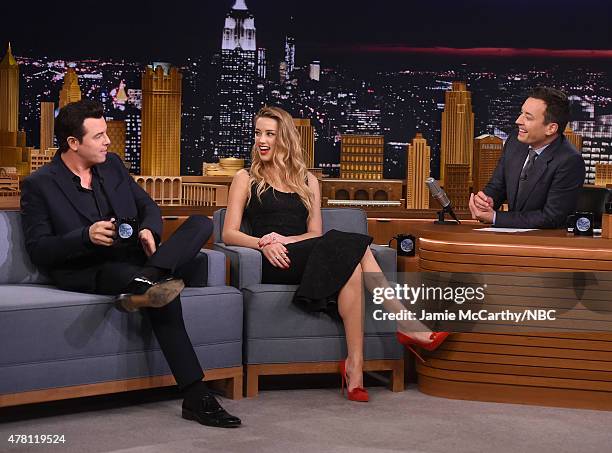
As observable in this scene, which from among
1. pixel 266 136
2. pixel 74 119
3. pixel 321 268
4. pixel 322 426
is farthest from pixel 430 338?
pixel 74 119

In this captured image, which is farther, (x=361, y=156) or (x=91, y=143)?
(x=361, y=156)

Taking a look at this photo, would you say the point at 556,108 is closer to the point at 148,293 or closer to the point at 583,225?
the point at 583,225

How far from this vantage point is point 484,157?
6.66m

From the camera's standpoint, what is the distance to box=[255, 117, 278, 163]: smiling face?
4.24 meters

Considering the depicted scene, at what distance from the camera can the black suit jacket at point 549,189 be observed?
13.7 feet

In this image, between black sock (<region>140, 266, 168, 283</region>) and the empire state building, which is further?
the empire state building

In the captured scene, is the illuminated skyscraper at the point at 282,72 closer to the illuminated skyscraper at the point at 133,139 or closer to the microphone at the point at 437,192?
the illuminated skyscraper at the point at 133,139

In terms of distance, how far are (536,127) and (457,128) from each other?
244cm

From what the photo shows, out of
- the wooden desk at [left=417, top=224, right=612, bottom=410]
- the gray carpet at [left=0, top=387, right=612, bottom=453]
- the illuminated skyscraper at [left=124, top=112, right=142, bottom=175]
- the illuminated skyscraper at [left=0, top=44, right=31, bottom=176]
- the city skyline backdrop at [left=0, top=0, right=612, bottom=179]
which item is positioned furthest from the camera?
the city skyline backdrop at [left=0, top=0, right=612, bottom=179]

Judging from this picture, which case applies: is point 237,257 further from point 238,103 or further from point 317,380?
point 238,103

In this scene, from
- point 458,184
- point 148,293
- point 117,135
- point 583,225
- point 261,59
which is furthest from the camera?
point 458,184

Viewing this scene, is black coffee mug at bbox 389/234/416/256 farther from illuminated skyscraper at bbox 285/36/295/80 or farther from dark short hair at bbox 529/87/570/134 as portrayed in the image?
illuminated skyscraper at bbox 285/36/295/80

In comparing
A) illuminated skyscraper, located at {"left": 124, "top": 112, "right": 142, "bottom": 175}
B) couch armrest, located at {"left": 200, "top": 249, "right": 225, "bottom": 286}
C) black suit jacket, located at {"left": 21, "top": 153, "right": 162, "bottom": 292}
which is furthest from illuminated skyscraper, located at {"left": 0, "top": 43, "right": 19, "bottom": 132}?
couch armrest, located at {"left": 200, "top": 249, "right": 225, "bottom": 286}

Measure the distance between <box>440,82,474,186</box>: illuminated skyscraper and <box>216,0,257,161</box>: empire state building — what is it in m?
1.26
